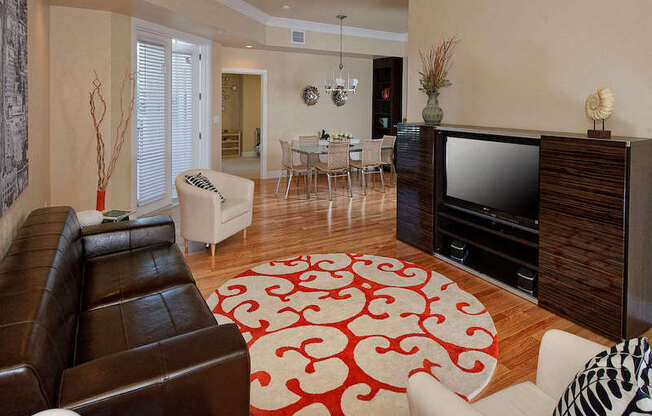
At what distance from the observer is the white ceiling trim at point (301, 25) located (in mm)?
6887

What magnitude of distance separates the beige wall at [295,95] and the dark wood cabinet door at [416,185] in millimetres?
4876

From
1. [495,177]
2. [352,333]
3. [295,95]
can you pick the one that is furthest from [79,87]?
[295,95]

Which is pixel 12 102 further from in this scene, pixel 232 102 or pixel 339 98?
pixel 232 102

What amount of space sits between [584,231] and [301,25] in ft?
22.0

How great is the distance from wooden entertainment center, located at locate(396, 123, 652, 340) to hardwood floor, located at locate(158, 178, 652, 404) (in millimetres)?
147

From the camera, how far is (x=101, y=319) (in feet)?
7.12

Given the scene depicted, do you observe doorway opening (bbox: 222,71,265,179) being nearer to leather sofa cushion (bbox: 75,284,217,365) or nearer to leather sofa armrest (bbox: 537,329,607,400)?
leather sofa cushion (bbox: 75,284,217,365)

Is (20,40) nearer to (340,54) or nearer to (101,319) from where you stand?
(101,319)

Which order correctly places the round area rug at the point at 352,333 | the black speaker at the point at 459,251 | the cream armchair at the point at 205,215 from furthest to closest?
the cream armchair at the point at 205,215 → the black speaker at the point at 459,251 → the round area rug at the point at 352,333

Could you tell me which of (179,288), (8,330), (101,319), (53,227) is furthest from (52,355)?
(53,227)

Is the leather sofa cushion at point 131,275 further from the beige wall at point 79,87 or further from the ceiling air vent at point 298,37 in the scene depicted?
the ceiling air vent at point 298,37

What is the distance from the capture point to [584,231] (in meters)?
3.05

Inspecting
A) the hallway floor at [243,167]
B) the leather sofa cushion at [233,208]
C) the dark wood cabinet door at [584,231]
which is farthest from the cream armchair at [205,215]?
the hallway floor at [243,167]

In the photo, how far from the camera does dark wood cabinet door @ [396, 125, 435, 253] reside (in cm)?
447
